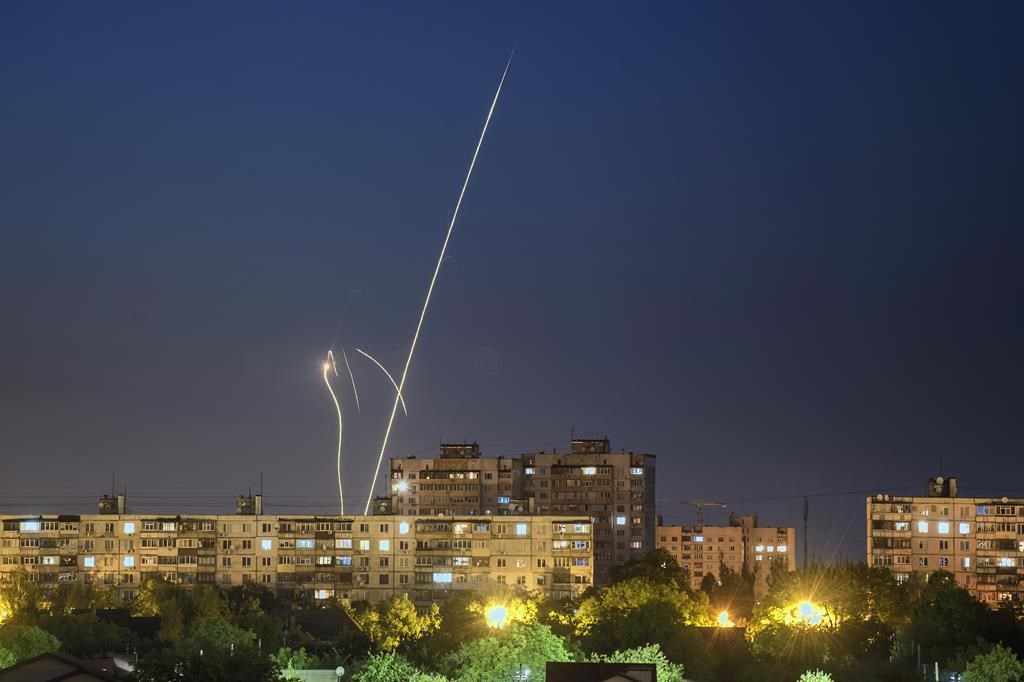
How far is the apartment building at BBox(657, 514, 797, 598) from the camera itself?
13300 centimetres

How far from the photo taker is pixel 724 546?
13462 cm

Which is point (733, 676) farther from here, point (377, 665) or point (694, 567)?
point (694, 567)

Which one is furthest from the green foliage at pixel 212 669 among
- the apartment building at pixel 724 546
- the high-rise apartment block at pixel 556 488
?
the apartment building at pixel 724 546

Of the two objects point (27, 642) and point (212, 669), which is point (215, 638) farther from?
point (212, 669)

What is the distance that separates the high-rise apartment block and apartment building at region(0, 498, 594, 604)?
25.7 meters

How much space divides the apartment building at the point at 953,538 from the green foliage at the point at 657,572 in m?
12.5

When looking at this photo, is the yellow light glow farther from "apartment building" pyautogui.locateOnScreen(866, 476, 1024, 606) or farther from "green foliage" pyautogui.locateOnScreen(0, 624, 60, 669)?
"apartment building" pyautogui.locateOnScreen(866, 476, 1024, 606)

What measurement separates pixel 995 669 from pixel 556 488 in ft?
223

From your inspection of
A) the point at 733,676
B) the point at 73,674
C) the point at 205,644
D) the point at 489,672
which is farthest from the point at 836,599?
the point at 73,674

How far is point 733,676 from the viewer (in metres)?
40.9

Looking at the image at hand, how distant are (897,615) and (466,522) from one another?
85.6 feet

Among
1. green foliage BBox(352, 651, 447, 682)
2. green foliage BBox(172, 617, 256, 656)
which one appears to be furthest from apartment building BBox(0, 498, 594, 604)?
green foliage BBox(352, 651, 447, 682)

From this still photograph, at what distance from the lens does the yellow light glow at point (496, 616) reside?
4825 cm

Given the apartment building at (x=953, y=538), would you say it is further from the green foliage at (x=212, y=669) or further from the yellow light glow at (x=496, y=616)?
the green foliage at (x=212, y=669)
